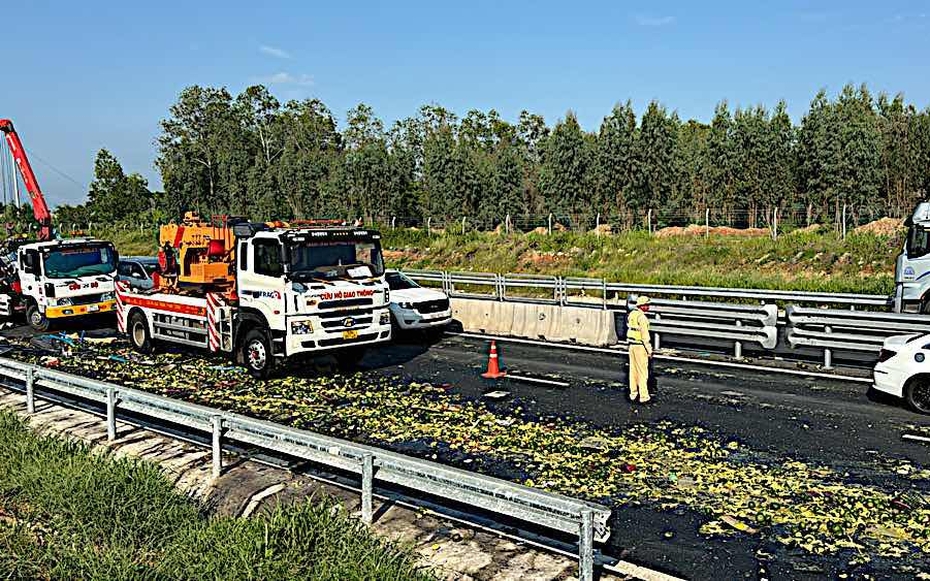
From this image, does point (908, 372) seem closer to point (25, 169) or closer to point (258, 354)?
point (258, 354)

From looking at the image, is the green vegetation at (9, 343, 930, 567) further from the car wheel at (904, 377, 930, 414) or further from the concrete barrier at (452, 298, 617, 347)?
the concrete barrier at (452, 298, 617, 347)

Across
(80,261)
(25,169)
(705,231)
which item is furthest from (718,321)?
(25,169)

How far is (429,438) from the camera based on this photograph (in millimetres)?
10727

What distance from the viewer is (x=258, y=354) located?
14.7 m

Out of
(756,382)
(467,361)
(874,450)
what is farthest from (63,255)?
(874,450)

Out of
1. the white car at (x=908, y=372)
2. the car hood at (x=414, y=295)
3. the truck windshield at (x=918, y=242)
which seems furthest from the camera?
the truck windshield at (x=918, y=242)

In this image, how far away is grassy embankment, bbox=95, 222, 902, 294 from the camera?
31172 millimetres

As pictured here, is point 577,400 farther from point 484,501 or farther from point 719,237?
point 719,237

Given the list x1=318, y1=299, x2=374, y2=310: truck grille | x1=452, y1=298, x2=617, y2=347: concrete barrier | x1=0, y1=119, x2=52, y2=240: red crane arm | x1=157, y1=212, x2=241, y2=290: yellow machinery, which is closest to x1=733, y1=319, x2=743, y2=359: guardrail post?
x1=452, y1=298, x2=617, y2=347: concrete barrier

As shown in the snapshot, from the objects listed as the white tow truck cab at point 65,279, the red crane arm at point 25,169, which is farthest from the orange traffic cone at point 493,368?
the red crane arm at point 25,169

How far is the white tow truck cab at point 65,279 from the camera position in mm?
21422

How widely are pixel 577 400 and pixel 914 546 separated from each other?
6.25m

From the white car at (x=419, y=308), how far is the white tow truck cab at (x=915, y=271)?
35.7 feet

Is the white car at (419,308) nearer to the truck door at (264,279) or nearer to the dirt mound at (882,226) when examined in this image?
the truck door at (264,279)
